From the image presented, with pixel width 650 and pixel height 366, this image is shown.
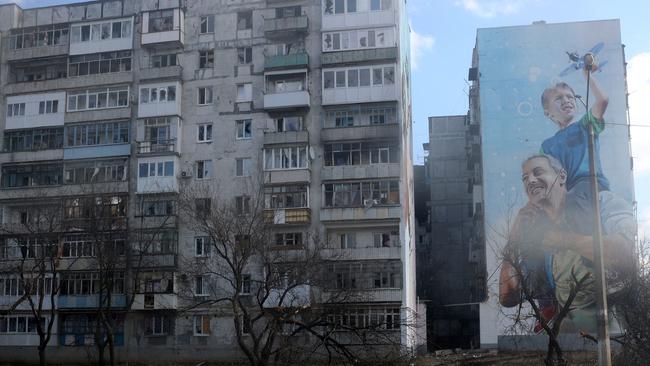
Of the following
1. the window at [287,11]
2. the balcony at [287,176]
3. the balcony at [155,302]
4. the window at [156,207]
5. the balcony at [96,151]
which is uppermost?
the window at [287,11]

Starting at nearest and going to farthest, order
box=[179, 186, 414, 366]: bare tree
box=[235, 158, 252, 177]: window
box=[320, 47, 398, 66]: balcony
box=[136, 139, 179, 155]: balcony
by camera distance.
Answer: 1. box=[179, 186, 414, 366]: bare tree
2. box=[320, 47, 398, 66]: balcony
3. box=[235, 158, 252, 177]: window
4. box=[136, 139, 179, 155]: balcony

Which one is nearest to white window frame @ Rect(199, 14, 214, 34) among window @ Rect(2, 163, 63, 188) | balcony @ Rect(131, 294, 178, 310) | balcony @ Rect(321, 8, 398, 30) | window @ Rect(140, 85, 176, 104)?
window @ Rect(140, 85, 176, 104)

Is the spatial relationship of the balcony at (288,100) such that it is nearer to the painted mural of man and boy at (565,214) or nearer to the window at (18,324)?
the painted mural of man and boy at (565,214)

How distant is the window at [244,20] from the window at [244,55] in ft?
5.91

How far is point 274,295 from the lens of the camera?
186ft

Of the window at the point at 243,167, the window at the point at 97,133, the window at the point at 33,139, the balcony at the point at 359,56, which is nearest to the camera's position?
the balcony at the point at 359,56

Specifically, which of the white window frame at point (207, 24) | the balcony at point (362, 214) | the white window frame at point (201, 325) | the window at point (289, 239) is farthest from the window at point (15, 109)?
the balcony at point (362, 214)

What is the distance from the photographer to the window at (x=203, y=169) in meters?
62.7

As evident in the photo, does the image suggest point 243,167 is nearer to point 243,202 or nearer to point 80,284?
point 243,202

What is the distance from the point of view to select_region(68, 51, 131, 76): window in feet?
214

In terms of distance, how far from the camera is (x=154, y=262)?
199ft

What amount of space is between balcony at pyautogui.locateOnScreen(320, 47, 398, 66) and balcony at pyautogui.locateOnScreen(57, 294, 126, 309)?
80.9ft

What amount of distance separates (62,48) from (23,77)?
17.8 ft

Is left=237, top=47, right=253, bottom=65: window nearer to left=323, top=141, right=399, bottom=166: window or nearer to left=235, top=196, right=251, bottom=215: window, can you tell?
left=323, top=141, right=399, bottom=166: window
